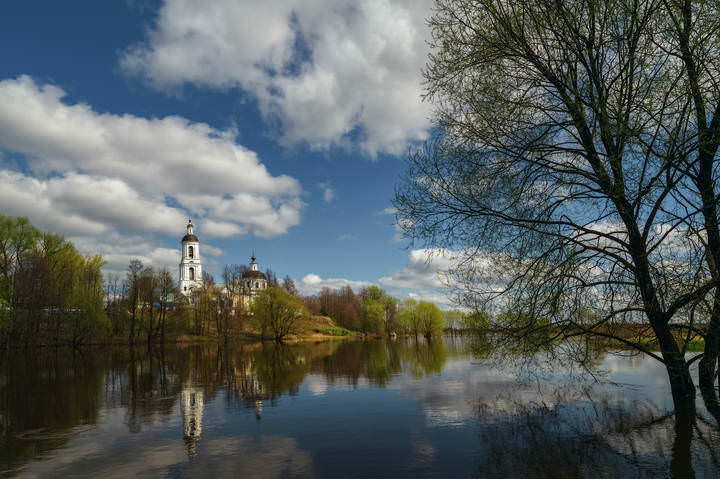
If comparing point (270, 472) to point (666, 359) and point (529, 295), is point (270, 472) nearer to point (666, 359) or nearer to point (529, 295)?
point (529, 295)

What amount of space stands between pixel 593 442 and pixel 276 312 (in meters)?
66.1

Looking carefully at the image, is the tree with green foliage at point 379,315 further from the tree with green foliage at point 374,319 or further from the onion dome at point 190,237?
the onion dome at point 190,237

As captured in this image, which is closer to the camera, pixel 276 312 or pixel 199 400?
pixel 199 400

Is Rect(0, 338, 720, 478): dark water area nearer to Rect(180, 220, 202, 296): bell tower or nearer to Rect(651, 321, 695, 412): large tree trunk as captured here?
Rect(651, 321, 695, 412): large tree trunk

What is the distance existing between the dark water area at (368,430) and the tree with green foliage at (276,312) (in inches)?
2038

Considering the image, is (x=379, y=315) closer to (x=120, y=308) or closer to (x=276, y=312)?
(x=276, y=312)

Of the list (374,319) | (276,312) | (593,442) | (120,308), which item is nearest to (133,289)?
(120,308)

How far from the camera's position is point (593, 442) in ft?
31.7

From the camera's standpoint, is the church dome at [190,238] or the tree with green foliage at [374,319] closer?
the tree with green foliage at [374,319]

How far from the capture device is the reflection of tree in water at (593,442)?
8.07 metres

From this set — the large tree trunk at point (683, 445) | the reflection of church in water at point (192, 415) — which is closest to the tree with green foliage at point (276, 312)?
the reflection of church in water at point (192, 415)

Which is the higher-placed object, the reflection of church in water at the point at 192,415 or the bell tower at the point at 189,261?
the bell tower at the point at 189,261

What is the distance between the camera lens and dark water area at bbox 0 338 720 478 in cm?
862

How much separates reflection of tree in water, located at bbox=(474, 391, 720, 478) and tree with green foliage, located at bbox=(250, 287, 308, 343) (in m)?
61.4
